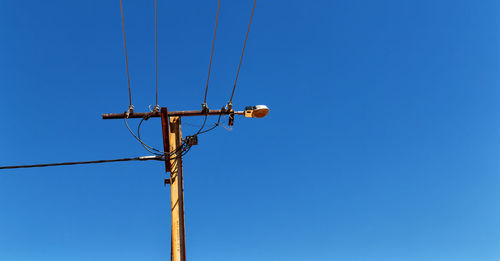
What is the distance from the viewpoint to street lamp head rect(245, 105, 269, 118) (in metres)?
7.85

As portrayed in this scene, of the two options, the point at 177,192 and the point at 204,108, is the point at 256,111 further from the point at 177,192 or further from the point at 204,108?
the point at 177,192

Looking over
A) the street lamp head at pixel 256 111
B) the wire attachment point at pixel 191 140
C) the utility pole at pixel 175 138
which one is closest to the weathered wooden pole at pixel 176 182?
the utility pole at pixel 175 138

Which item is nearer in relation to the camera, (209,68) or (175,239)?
(175,239)

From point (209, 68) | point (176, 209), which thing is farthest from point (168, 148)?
point (209, 68)

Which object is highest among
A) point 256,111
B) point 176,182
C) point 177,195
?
point 256,111

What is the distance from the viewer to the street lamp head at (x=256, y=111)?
7848 mm

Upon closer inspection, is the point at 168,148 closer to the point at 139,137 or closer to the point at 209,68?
the point at 139,137

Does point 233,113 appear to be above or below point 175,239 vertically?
above

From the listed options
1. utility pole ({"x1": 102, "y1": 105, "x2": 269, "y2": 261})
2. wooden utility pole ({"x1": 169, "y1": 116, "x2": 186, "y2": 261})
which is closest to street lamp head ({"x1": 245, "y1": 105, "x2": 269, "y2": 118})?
utility pole ({"x1": 102, "y1": 105, "x2": 269, "y2": 261})

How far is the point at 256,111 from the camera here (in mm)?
7891

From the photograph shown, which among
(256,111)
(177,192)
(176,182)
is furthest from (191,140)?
(256,111)

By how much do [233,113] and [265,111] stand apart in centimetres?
74

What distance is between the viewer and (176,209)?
7309 millimetres

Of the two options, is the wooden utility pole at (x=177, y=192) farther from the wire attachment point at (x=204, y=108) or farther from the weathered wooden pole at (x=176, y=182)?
the wire attachment point at (x=204, y=108)
